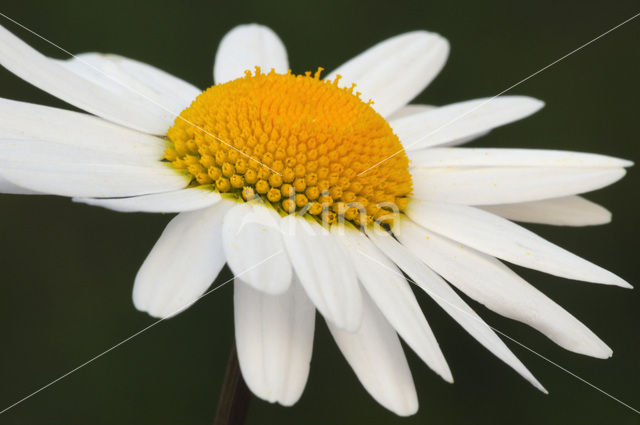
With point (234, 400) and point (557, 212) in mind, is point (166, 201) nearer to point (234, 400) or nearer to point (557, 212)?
point (234, 400)

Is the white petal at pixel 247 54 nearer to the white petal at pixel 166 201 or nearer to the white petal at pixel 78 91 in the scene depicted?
the white petal at pixel 78 91

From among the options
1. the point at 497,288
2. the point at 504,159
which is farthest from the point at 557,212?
the point at 497,288

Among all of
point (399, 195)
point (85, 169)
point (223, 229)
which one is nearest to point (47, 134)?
point (85, 169)

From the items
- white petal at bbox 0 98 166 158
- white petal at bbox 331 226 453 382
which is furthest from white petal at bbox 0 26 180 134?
white petal at bbox 331 226 453 382

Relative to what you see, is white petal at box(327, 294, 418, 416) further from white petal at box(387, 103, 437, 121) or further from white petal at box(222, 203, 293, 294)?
white petal at box(387, 103, 437, 121)

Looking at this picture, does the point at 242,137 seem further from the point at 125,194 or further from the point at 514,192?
Answer: the point at 514,192

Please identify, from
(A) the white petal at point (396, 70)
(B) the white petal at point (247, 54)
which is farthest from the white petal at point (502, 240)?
(B) the white petal at point (247, 54)

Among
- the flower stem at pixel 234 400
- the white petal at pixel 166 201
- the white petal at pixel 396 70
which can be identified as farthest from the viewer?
the white petal at pixel 396 70
